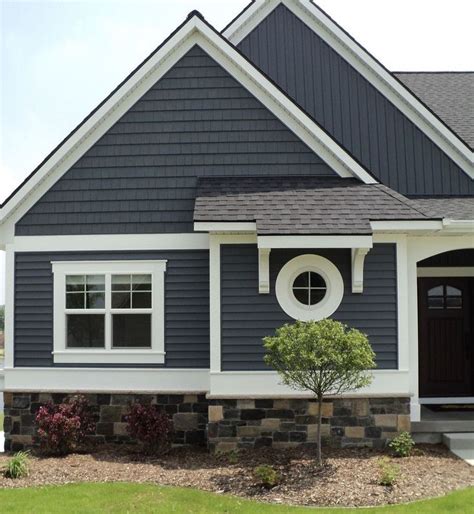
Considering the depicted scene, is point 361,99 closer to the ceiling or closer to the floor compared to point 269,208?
closer to the ceiling

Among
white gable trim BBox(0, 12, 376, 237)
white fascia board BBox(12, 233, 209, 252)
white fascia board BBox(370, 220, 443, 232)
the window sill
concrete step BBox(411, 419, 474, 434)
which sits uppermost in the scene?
white gable trim BBox(0, 12, 376, 237)

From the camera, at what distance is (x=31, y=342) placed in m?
10.3

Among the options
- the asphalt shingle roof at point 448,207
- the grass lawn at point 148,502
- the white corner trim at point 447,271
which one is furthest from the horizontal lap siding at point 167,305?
→ the white corner trim at point 447,271

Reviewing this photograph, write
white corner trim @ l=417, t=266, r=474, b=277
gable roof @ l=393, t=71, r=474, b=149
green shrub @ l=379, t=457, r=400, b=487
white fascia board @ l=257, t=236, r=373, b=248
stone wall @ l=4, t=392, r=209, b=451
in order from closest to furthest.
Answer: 1. green shrub @ l=379, t=457, r=400, b=487
2. white fascia board @ l=257, t=236, r=373, b=248
3. stone wall @ l=4, t=392, r=209, b=451
4. white corner trim @ l=417, t=266, r=474, b=277
5. gable roof @ l=393, t=71, r=474, b=149

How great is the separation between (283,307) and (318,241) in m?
1.22

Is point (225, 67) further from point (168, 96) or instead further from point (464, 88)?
point (464, 88)

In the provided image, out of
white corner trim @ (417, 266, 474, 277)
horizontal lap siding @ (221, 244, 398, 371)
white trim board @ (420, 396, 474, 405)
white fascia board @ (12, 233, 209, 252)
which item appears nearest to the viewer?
horizontal lap siding @ (221, 244, 398, 371)

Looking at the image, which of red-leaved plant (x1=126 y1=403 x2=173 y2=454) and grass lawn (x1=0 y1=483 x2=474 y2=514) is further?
red-leaved plant (x1=126 y1=403 x2=173 y2=454)

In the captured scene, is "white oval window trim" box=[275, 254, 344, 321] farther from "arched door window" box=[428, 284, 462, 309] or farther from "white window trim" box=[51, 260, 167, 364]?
"arched door window" box=[428, 284, 462, 309]

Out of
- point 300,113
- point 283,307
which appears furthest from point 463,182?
point 283,307

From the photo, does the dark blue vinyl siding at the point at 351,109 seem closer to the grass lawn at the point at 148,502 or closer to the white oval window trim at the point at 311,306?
the white oval window trim at the point at 311,306

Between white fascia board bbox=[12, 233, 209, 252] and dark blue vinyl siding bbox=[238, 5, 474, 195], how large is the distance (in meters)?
3.75

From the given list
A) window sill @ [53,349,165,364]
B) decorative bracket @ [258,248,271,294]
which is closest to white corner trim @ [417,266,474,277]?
decorative bracket @ [258,248,271,294]

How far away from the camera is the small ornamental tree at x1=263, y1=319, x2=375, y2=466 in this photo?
8.12 m
